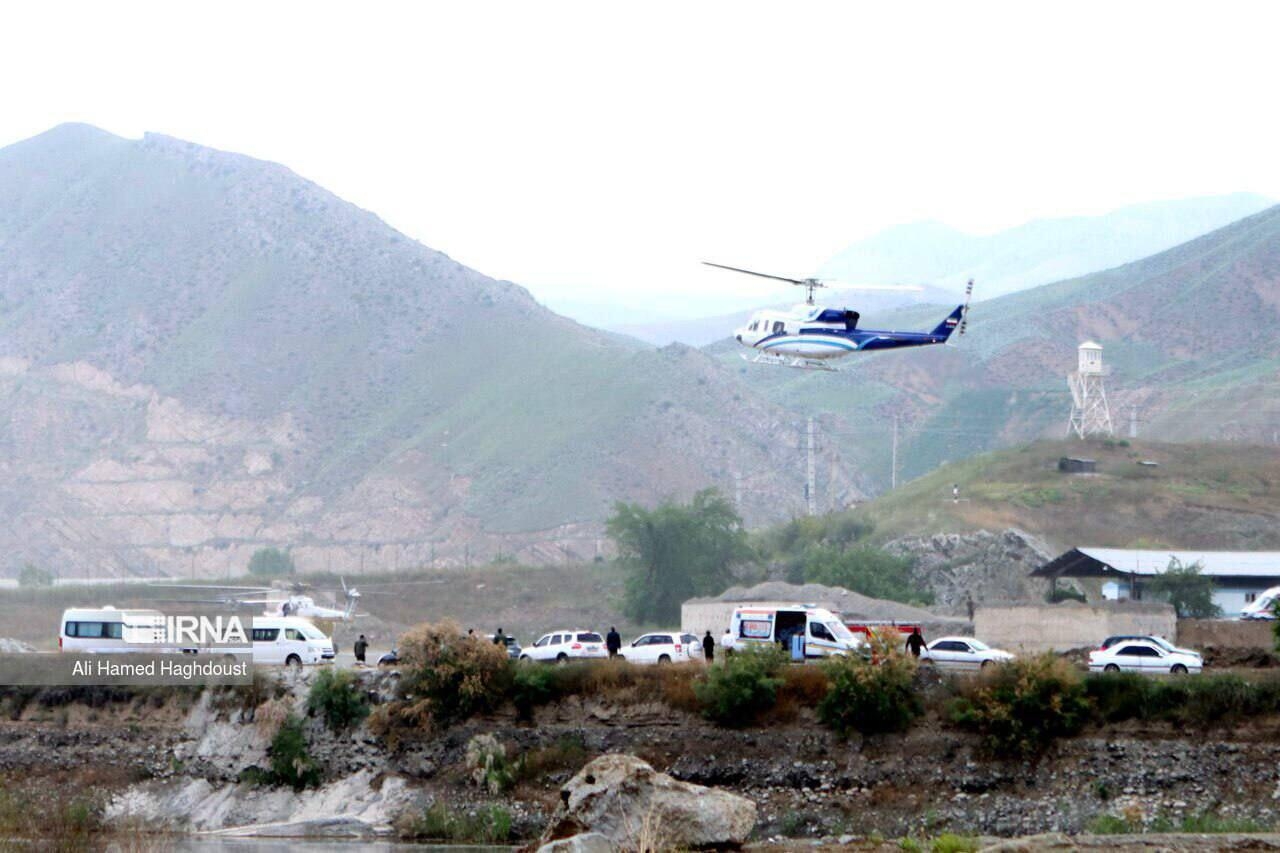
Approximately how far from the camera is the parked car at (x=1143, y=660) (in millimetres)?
45844

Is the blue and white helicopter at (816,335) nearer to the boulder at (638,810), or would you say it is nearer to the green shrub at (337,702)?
the green shrub at (337,702)

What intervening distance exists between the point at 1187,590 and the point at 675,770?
35902 millimetres

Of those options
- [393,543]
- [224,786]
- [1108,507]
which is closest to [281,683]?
[224,786]

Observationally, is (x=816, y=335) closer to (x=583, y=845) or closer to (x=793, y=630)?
(x=793, y=630)

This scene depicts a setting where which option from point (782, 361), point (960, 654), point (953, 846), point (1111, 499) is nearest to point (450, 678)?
point (960, 654)

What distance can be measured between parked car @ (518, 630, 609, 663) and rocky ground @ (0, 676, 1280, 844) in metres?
5.11

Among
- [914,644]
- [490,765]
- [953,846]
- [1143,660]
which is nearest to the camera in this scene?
[953,846]

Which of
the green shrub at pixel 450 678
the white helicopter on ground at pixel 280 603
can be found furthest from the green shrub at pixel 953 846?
the white helicopter on ground at pixel 280 603

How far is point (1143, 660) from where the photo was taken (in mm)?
46156

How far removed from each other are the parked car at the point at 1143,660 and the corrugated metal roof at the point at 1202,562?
25741mm

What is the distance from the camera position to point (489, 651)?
47.2 m

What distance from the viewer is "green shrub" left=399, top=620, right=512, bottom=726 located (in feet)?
153

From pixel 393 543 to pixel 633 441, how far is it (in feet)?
81.6

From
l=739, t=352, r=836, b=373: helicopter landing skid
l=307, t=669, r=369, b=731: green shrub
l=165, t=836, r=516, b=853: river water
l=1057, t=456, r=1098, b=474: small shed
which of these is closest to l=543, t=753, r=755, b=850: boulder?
l=165, t=836, r=516, b=853: river water
